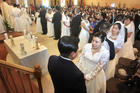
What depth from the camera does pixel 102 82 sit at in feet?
5.65

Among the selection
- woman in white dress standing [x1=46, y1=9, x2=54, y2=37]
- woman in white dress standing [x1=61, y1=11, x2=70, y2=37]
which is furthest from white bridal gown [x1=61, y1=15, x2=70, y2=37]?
woman in white dress standing [x1=46, y1=9, x2=54, y2=37]

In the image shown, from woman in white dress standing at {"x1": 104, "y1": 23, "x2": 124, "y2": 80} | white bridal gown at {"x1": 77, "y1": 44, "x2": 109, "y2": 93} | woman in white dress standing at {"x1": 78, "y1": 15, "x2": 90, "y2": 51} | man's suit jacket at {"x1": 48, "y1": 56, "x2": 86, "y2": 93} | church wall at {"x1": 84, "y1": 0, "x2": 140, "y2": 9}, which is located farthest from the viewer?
church wall at {"x1": 84, "y1": 0, "x2": 140, "y2": 9}

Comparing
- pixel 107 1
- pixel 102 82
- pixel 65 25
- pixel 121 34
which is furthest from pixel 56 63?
pixel 107 1

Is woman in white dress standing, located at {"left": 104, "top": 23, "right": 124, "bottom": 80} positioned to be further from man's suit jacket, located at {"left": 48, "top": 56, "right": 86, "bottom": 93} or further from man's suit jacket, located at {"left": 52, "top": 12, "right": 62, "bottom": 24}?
man's suit jacket, located at {"left": 52, "top": 12, "right": 62, "bottom": 24}

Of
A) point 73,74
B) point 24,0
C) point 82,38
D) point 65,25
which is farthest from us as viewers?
point 24,0

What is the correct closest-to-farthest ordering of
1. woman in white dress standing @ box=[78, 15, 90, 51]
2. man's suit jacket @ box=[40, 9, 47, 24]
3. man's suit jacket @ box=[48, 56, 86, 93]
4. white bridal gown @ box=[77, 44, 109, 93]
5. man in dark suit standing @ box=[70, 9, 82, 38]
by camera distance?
man's suit jacket @ box=[48, 56, 86, 93] < white bridal gown @ box=[77, 44, 109, 93] < woman in white dress standing @ box=[78, 15, 90, 51] < man in dark suit standing @ box=[70, 9, 82, 38] < man's suit jacket @ box=[40, 9, 47, 24]

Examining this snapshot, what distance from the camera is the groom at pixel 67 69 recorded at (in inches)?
39.8

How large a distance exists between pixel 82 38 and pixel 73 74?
3.29 metres

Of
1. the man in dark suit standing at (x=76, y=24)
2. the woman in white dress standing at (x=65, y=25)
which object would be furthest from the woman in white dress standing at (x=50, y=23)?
the man in dark suit standing at (x=76, y=24)

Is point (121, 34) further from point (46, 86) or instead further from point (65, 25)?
point (65, 25)

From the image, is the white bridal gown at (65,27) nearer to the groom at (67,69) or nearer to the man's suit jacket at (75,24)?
the man's suit jacket at (75,24)

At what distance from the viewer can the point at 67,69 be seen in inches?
39.7

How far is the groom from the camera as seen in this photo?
1.01 meters

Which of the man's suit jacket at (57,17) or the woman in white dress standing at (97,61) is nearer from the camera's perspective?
the woman in white dress standing at (97,61)
